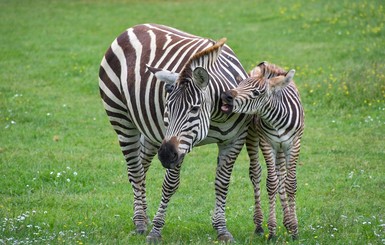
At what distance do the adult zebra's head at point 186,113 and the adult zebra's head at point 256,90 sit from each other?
22cm

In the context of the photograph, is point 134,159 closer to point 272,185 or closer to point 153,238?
point 153,238

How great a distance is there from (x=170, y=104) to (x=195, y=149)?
5.90 meters

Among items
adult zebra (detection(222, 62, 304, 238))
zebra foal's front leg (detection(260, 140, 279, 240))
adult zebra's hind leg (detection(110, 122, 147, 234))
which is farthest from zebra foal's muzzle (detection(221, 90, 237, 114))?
adult zebra's hind leg (detection(110, 122, 147, 234))

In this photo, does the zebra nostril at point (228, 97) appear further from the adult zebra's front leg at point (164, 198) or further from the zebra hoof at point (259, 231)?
the zebra hoof at point (259, 231)

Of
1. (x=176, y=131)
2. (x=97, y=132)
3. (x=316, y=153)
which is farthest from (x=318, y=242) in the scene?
(x=97, y=132)

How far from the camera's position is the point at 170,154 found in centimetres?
720

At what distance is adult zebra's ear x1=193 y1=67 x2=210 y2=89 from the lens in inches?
290

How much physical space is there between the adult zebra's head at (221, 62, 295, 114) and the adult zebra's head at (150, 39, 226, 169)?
22 cm

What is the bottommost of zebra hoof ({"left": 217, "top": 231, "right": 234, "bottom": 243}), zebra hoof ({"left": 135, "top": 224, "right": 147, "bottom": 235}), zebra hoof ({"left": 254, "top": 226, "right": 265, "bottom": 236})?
Result: zebra hoof ({"left": 135, "top": 224, "right": 147, "bottom": 235})

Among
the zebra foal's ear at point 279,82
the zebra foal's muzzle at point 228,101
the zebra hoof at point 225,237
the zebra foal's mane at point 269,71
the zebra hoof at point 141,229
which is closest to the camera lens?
the zebra foal's muzzle at point 228,101

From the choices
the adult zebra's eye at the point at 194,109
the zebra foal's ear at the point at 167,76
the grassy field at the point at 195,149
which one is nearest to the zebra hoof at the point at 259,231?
the grassy field at the point at 195,149

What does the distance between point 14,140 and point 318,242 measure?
279 inches

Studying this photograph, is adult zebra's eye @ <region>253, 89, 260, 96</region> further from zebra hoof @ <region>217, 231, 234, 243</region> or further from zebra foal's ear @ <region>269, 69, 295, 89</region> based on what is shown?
zebra hoof @ <region>217, 231, 234, 243</region>

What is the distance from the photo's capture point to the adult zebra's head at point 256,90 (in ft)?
24.7
